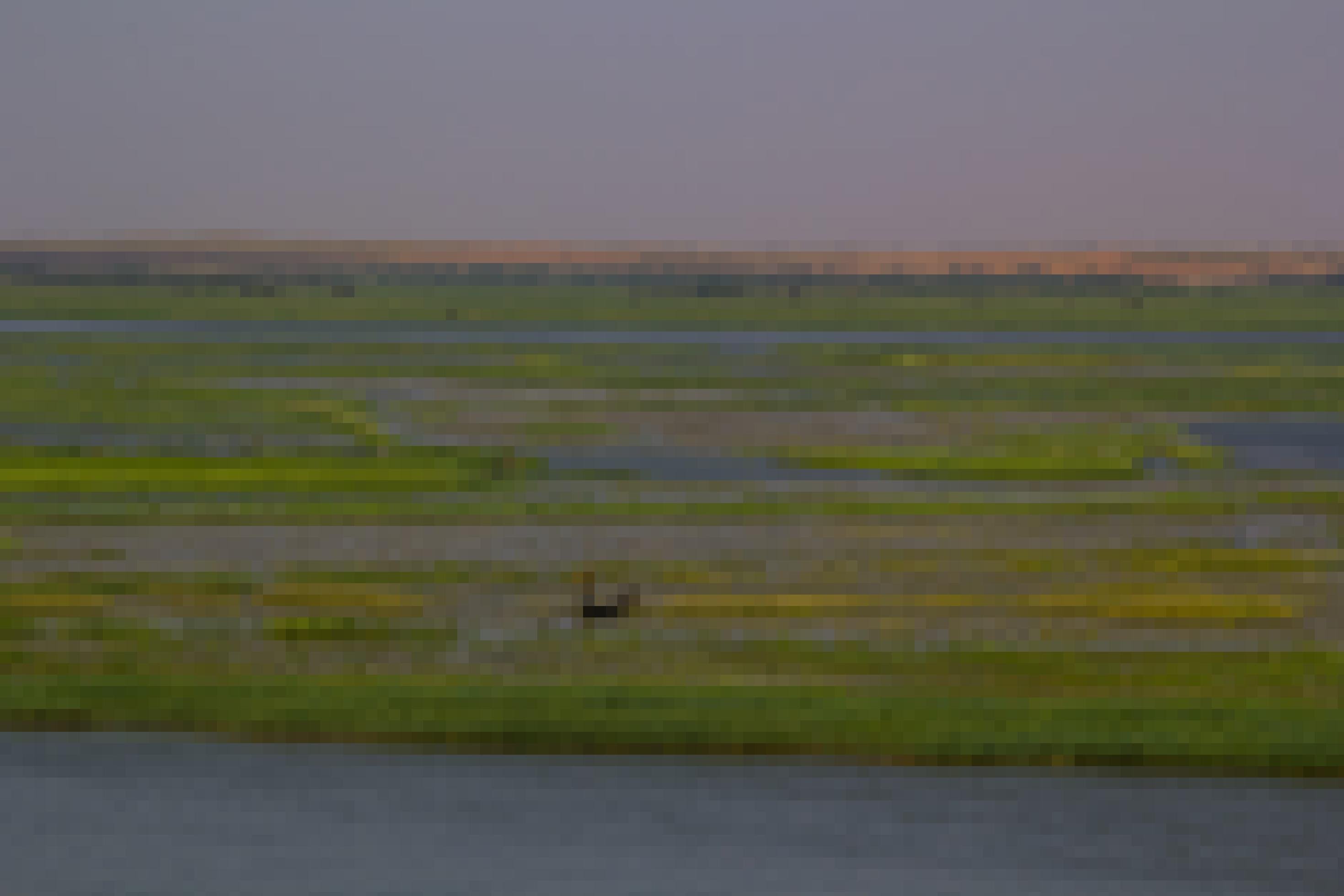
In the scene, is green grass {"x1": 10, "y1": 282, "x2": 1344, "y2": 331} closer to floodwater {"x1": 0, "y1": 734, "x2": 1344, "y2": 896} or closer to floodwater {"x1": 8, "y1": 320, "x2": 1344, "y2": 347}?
floodwater {"x1": 8, "y1": 320, "x2": 1344, "y2": 347}

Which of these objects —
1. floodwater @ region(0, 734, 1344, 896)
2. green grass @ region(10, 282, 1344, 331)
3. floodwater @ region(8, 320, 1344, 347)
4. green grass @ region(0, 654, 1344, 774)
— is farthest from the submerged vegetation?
green grass @ region(10, 282, 1344, 331)

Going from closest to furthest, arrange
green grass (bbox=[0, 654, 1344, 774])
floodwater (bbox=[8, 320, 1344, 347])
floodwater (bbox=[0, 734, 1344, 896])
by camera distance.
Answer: floodwater (bbox=[0, 734, 1344, 896])
green grass (bbox=[0, 654, 1344, 774])
floodwater (bbox=[8, 320, 1344, 347])

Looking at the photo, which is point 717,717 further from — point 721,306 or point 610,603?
point 721,306

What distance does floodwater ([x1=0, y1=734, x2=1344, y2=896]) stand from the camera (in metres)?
1.79

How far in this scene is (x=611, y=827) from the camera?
1.98 meters

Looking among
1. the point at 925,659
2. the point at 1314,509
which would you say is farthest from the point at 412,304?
the point at 925,659

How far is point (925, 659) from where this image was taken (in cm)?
298

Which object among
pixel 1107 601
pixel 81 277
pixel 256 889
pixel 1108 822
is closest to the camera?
pixel 256 889

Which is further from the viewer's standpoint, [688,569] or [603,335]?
[603,335]

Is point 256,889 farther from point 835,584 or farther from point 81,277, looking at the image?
point 81,277

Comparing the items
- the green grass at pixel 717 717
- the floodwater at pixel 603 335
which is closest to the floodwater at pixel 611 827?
the green grass at pixel 717 717

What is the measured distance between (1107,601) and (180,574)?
8.02 feet

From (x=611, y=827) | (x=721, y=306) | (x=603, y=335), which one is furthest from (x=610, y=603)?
(x=721, y=306)

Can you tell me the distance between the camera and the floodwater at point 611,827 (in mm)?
1786
